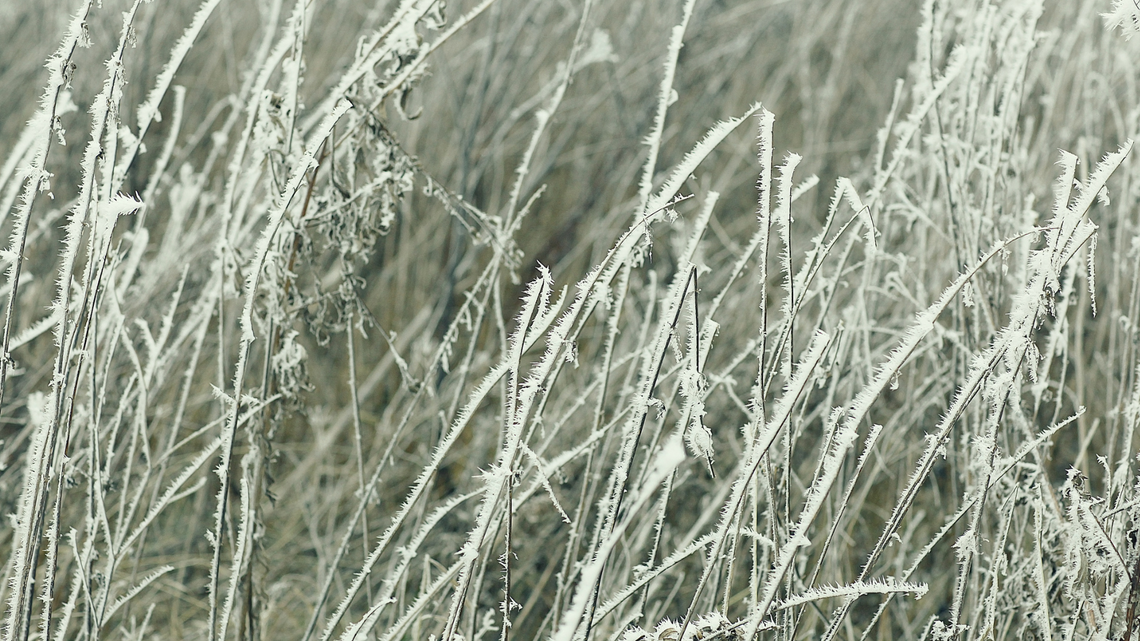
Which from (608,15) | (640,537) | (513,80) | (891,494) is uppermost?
(608,15)

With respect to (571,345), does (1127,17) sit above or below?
above

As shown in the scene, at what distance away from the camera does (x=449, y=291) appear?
187 centimetres

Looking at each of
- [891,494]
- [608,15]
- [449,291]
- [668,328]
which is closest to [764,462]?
[668,328]

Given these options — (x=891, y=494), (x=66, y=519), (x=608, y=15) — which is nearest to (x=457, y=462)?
(x=66, y=519)

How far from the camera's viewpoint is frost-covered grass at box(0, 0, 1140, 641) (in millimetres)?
743

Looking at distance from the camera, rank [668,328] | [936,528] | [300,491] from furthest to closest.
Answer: [300,491]
[936,528]
[668,328]

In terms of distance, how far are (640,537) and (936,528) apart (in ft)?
2.20

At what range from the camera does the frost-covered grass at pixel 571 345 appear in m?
0.74

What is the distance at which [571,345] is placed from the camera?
26.7 inches

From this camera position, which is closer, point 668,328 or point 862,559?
point 668,328

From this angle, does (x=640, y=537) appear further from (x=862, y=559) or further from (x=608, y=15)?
(x=608, y=15)

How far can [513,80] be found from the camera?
6.78 ft

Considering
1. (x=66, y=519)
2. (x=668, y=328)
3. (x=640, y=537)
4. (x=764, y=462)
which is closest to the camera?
(x=668, y=328)

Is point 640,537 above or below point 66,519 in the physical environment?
below
